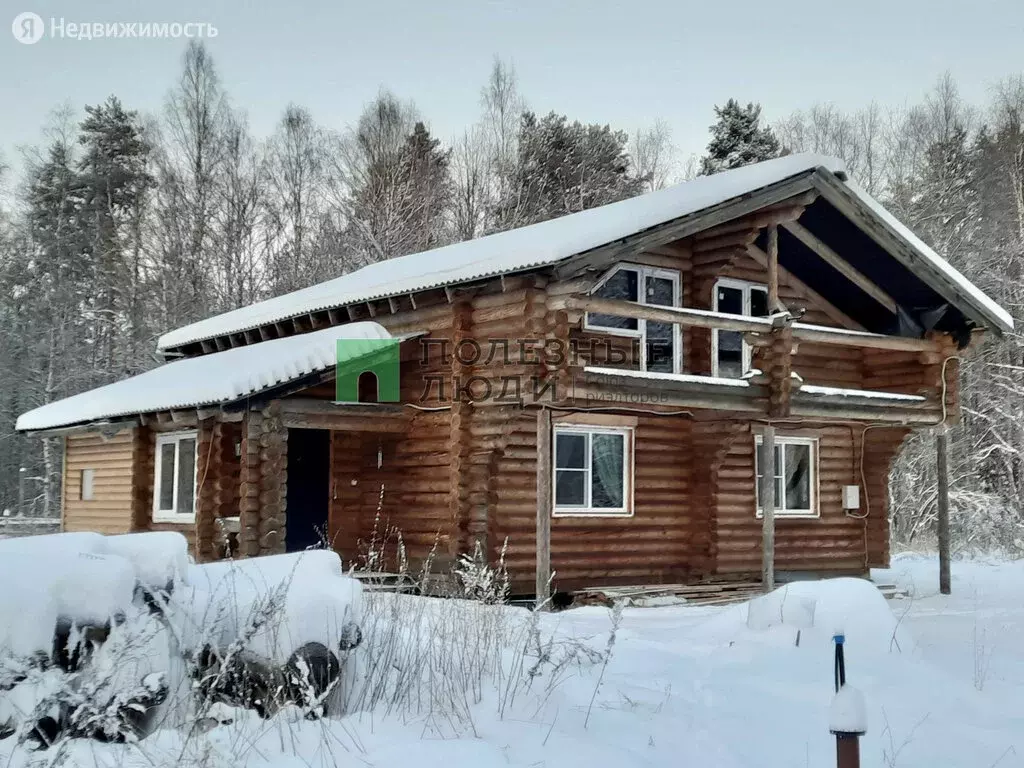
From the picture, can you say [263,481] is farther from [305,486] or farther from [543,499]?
[543,499]

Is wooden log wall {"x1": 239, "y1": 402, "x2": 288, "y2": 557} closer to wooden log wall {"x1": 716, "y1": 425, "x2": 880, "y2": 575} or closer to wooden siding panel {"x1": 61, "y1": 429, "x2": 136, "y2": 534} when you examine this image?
wooden siding panel {"x1": 61, "y1": 429, "x2": 136, "y2": 534}

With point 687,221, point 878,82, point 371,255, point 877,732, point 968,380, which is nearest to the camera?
point 877,732

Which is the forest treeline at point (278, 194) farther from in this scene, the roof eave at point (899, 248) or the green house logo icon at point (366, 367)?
the green house logo icon at point (366, 367)

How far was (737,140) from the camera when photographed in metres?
39.8

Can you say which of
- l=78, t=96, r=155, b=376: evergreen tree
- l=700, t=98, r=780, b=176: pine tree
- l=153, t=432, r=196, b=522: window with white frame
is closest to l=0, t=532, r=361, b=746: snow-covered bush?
l=153, t=432, r=196, b=522: window with white frame

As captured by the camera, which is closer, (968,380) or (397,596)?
(397,596)

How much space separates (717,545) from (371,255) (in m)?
22.5

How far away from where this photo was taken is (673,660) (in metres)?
8.96

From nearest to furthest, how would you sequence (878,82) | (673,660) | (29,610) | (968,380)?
(29,610), (673,660), (968,380), (878,82)

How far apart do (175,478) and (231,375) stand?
3.60 metres

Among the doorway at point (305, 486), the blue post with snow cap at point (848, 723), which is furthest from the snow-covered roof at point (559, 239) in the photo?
the blue post with snow cap at point (848, 723)

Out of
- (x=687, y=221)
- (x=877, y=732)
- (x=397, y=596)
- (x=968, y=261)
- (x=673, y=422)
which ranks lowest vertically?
(x=877, y=732)

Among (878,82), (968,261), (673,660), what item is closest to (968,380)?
(968,261)

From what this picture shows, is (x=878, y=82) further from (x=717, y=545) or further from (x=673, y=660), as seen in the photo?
(x=673, y=660)
